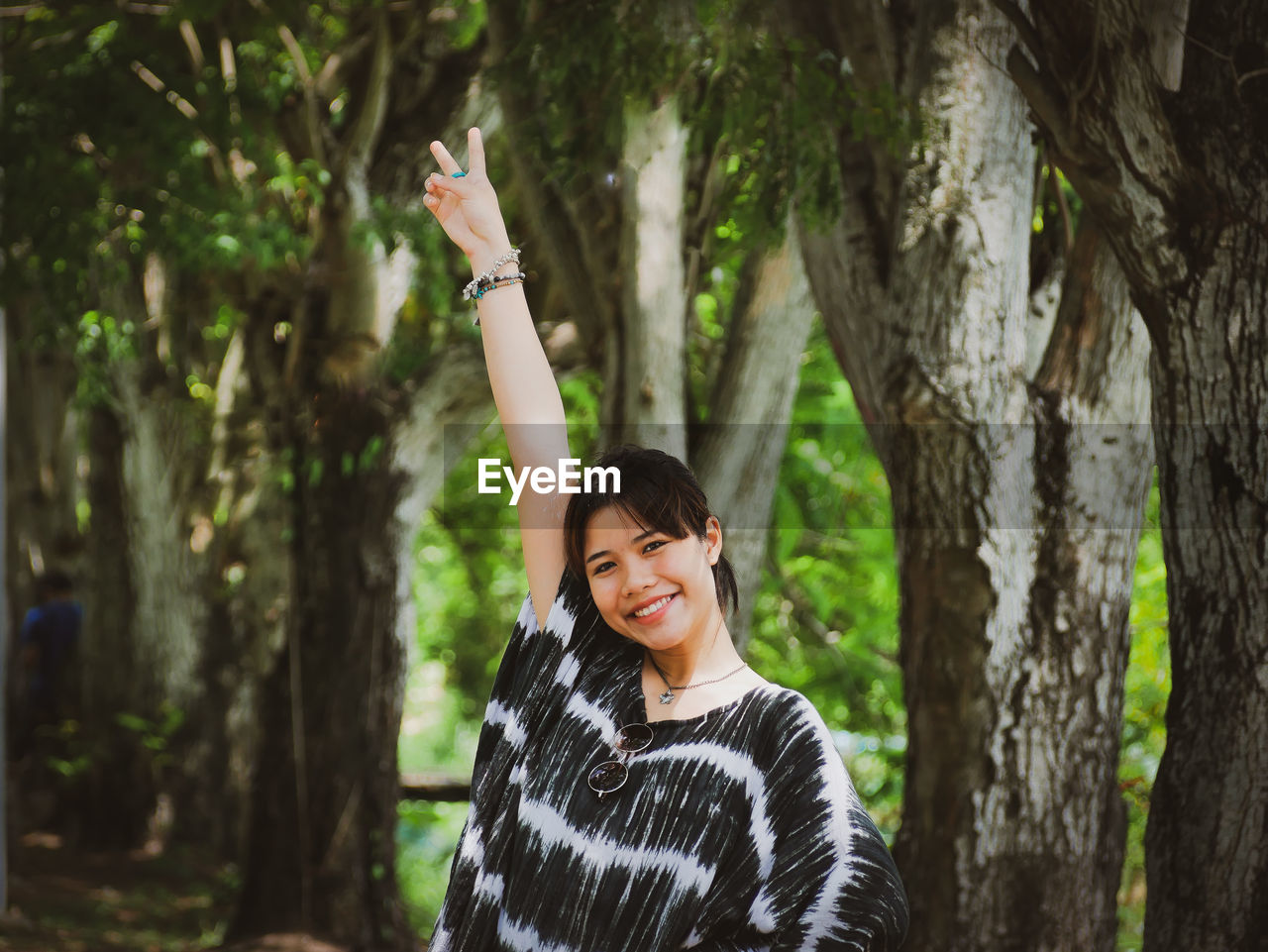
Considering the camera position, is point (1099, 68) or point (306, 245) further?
point (306, 245)

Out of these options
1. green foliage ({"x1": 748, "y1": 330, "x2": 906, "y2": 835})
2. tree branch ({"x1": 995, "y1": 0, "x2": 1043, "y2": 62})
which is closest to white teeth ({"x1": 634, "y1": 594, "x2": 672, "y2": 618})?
tree branch ({"x1": 995, "y1": 0, "x2": 1043, "y2": 62})

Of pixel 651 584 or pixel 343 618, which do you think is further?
pixel 343 618

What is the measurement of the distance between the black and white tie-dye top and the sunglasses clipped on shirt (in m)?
0.01

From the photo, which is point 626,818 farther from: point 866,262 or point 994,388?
point 866,262

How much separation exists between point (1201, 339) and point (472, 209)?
165 centimetres

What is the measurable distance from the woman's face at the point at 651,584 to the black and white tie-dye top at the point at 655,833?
0.43ft

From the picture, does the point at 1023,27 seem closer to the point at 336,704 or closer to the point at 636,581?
the point at 636,581

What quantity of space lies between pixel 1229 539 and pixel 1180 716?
1.40 ft

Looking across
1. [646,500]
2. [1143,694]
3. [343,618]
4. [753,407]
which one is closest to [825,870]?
Answer: [646,500]

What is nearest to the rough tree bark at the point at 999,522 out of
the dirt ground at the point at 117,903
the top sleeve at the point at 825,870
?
the top sleeve at the point at 825,870

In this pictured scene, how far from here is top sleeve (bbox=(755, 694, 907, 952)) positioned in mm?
1890

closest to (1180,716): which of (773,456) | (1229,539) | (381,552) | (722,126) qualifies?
(1229,539)

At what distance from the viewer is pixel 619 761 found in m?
2.14

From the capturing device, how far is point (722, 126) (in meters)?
4.39
